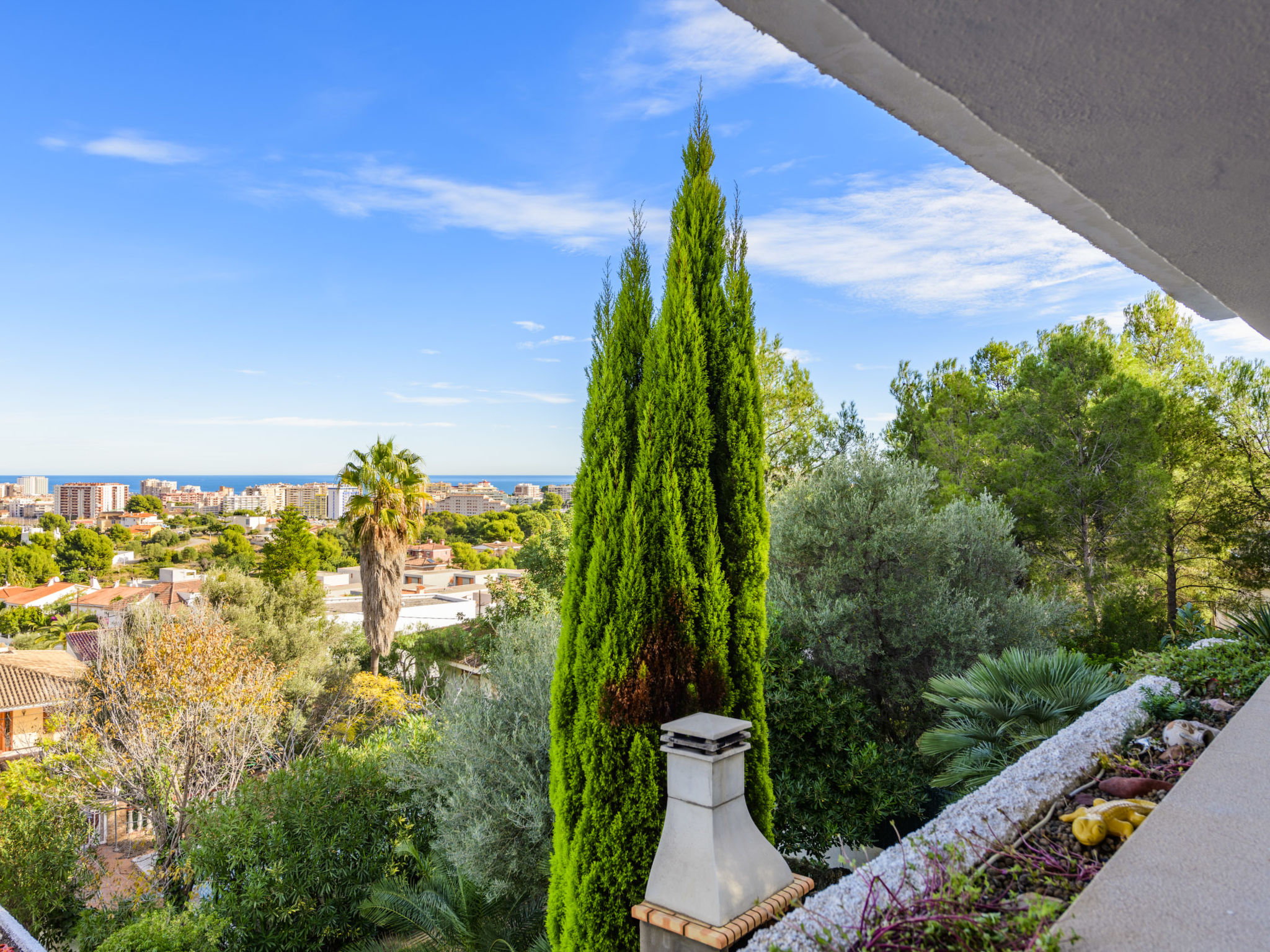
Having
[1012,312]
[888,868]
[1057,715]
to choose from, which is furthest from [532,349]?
[888,868]

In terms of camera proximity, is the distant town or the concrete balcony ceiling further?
the distant town

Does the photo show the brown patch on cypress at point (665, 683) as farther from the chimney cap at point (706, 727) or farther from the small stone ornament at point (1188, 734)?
the small stone ornament at point (1188, 734)

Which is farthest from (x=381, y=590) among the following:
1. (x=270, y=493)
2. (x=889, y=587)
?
(x=270, y=493)

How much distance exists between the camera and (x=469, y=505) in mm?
64688

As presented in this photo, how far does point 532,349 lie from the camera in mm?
31984

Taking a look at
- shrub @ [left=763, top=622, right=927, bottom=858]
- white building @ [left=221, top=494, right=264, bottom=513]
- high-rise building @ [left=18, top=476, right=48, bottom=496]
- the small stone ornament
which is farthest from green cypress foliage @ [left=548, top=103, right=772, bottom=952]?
high-rise building @ [left=18, top=476, right=48, bottom=496]

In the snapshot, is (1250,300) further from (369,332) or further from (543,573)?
(369,332)

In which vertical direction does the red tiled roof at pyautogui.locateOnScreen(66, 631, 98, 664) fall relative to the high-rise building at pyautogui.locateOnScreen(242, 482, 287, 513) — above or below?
below

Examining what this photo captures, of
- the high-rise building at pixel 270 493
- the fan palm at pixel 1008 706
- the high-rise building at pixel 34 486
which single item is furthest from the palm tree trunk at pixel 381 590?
the high-rise building at pixel 34 486

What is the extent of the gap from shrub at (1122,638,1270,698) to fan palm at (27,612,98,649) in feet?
118

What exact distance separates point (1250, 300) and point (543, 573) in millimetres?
15379

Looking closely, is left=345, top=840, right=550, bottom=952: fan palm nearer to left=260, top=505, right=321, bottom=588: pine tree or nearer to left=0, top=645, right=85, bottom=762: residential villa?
left=0, top=645, right=85, bottom=762: residential villa

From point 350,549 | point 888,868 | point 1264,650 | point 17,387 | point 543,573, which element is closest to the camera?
point 888,868

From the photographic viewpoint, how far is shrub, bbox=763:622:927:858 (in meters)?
5.95
